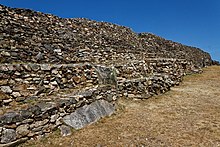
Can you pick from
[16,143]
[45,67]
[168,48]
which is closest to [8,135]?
[16,143]

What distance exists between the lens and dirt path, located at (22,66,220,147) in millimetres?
7328

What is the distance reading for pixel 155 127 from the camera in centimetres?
869

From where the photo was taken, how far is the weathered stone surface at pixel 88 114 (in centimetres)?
835

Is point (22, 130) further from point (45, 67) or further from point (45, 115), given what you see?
point (45, 67)

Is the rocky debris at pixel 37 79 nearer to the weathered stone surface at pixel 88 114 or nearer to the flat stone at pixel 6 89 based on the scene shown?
the flat stone at pixel 6 89

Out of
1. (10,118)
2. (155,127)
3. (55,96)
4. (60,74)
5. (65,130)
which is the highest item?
(60,74)

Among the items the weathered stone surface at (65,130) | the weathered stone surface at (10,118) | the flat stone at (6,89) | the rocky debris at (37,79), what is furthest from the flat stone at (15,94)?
the weathered stone surface at (65,130)

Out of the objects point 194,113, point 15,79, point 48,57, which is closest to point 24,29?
point 48,57

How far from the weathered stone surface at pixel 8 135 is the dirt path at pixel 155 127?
762 mm

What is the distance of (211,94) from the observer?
15188mm

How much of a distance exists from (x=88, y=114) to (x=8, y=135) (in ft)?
11.0

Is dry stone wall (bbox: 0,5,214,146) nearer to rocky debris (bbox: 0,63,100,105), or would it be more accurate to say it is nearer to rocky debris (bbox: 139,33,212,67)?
rocky debris (bbox: 0,63,100,105)

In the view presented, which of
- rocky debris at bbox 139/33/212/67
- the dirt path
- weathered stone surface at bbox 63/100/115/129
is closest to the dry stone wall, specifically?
weathered stone surface at bbox 63/100/115/129

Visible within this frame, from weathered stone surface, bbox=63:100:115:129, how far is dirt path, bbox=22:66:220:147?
0.30 meters
